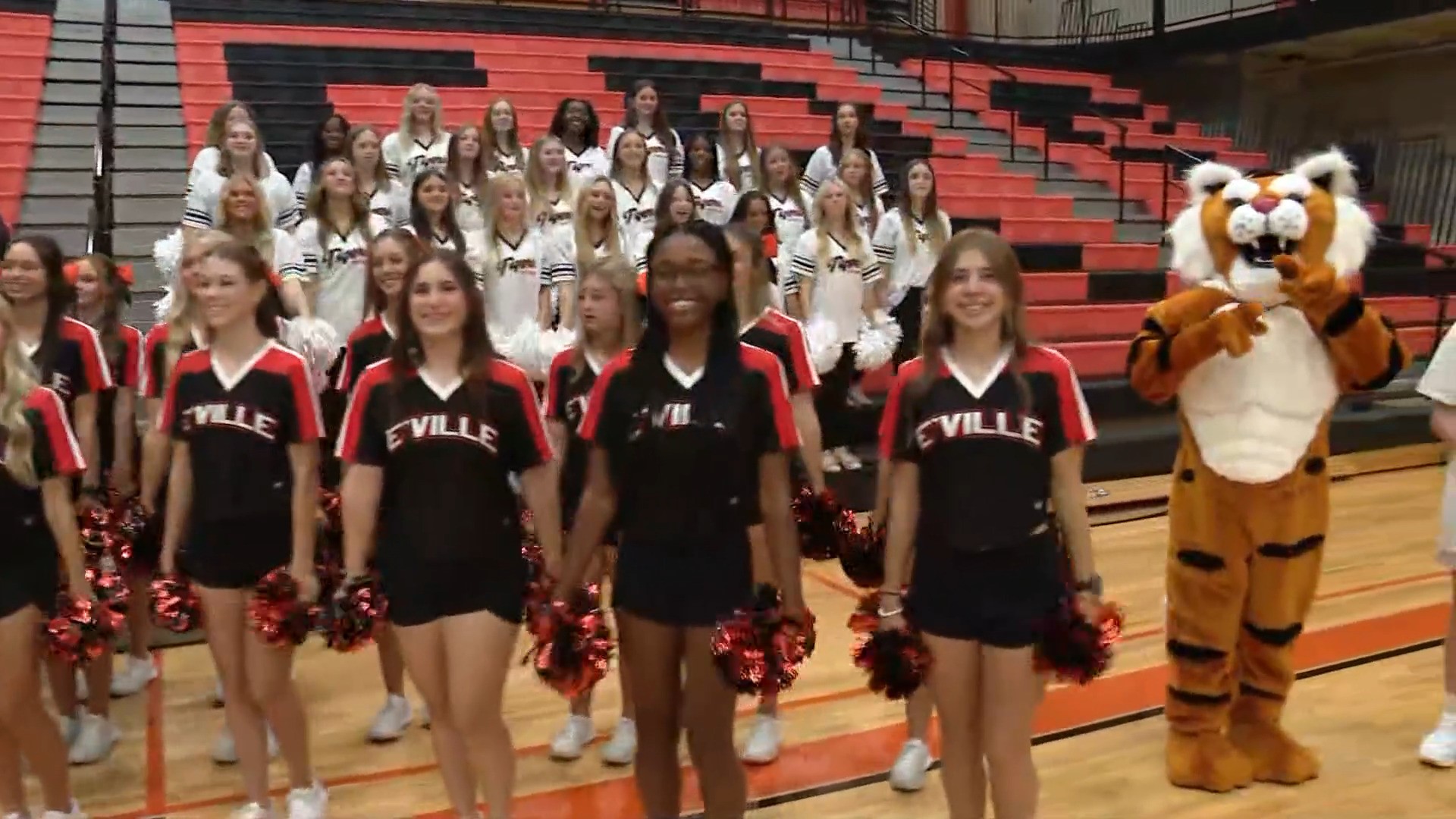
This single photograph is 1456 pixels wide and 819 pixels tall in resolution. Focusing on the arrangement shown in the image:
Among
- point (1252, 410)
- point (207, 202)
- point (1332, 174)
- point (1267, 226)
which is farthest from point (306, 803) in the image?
point (1332, 174)

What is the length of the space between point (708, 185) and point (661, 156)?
1.14ft

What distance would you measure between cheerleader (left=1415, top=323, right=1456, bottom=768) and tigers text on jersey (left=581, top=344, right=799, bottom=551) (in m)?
1.72

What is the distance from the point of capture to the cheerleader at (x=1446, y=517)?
2.74 meters

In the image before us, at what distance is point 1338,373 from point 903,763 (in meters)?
1.36

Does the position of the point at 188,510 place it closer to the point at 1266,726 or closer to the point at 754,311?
the point at 754,311

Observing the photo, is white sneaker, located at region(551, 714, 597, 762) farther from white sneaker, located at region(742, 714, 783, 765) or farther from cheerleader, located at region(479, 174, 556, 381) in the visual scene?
cheerleader, located at region(479, 174, 556, 381)

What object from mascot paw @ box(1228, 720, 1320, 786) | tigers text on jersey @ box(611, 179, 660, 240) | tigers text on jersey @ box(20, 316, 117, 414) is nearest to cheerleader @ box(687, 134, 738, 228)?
tigers text on jersey @ box(611, 179, 660, 240)

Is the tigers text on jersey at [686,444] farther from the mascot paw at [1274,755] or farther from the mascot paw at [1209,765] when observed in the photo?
the mascot paw at [1274,755]

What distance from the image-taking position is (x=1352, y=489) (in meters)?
6.12

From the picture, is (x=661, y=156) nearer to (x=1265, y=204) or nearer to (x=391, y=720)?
(x=391, y=720)

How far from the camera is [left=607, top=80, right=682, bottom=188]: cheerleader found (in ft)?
18.8

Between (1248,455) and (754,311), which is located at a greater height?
(754,311)

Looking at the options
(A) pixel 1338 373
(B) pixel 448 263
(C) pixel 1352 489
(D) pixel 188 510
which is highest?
(B) pixel 448 263

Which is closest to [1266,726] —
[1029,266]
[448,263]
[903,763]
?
[903,763]
